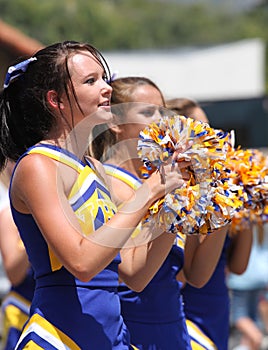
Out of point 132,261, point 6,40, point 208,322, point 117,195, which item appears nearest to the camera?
point 132,261

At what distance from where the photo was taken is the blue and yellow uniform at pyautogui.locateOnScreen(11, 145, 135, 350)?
260 cm

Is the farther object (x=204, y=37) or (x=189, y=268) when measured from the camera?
(x=204, y=37)

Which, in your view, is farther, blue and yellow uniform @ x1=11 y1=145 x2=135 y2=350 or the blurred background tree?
the blurred background tree

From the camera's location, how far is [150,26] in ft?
187

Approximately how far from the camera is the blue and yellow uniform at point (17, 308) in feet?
14.3

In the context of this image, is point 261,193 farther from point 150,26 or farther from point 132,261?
point 150,26

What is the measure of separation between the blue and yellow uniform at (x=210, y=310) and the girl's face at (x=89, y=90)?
138 cm

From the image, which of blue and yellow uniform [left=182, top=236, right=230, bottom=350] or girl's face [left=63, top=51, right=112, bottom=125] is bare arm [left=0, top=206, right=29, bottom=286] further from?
girl's face [left=63, top=51, right=112, bottom=125]

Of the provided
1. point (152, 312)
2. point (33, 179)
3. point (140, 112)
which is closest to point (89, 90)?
point (33, 179)

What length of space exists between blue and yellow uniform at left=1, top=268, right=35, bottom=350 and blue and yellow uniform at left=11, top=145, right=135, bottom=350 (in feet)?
5.55

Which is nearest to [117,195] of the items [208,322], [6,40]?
[208,322]

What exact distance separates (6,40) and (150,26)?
1657 inches

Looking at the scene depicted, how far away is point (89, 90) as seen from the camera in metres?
2.70

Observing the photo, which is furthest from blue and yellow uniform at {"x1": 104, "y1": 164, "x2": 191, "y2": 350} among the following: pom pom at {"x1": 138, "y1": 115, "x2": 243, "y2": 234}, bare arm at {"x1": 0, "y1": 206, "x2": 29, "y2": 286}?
bare arm at {"x1": 0, "y1": 206, "x2": 29, "y2": 286}
